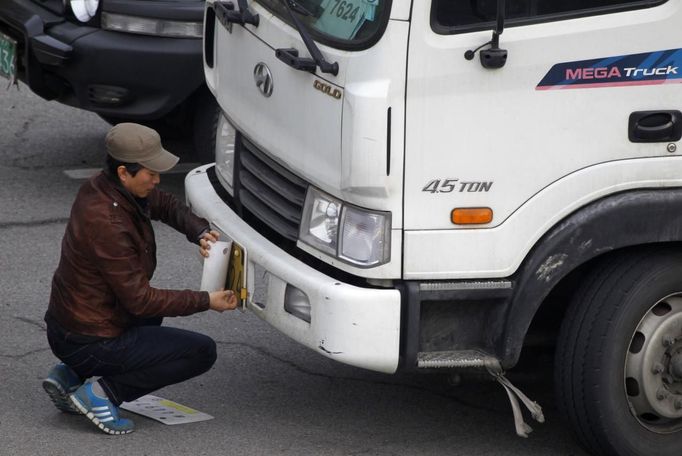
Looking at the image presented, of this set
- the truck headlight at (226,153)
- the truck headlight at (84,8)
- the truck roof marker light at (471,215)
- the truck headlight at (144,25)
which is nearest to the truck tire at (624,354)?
the truck roof marker light at (471,215)

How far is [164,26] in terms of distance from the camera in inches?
291

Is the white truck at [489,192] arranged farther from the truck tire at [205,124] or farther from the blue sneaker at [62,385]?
the truck tire at [205,124]

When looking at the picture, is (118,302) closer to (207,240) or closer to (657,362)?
(207,240)

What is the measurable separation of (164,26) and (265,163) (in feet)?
8.43

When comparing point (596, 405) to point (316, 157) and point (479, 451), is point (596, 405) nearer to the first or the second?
point (479, 451)

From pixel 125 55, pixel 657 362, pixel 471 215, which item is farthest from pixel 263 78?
pixel 125 55

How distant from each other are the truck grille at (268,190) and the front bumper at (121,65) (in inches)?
84.3

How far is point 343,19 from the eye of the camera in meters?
4.57

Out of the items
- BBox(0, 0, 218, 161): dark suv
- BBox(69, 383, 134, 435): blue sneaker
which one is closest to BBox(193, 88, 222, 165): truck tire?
BBox(0, 0, 218, 161): dark suv

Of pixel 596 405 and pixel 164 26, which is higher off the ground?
pixel 164 26

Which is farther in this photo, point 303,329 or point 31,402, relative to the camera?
point 31,402

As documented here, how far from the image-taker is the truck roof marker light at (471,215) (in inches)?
176

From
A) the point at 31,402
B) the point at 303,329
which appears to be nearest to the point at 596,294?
the point at 303,329

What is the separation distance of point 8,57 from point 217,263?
3359 millimetres
